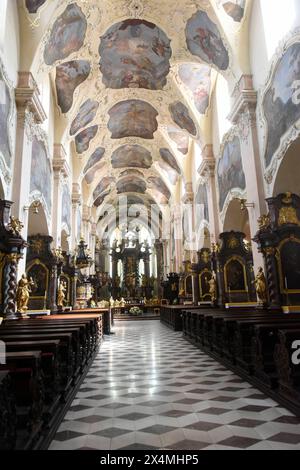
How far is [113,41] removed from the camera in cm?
1421

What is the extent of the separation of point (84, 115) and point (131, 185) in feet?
46.4

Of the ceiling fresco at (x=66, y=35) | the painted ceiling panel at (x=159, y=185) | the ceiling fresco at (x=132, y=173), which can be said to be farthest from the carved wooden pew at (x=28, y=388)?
the ceiling fresco at (x=132, y=173)

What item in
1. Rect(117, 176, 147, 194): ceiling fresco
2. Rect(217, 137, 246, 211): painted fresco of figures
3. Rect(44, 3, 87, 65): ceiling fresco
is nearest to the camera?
Rect(44, 3, 87, 65): ceiling fresco

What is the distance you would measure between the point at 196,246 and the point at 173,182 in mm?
7713

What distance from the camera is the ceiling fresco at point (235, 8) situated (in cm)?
1116

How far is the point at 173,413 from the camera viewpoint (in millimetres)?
4023

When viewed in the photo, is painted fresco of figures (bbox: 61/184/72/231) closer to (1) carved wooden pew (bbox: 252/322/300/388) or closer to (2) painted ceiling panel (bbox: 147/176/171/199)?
(2) painted ceiling panel (bbox: 147/176/171/199)

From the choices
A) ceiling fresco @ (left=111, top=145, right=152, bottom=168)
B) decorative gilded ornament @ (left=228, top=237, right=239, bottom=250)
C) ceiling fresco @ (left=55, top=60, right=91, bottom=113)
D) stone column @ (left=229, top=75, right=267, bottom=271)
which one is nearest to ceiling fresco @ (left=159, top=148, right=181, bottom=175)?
ceiling fresco @ (left=111, top=145, right=152, bottom=168)

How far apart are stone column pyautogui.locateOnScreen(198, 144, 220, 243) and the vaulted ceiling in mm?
946

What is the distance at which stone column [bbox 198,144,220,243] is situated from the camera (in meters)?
15.5

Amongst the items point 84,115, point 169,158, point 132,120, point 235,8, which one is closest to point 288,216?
point 235,8

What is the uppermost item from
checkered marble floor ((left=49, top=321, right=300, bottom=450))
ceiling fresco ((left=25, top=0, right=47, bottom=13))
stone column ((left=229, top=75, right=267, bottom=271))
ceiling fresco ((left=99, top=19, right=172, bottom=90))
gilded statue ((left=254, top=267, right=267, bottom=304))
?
ceiling fresco ((left=99, top=19, right=172, bottom=90))
